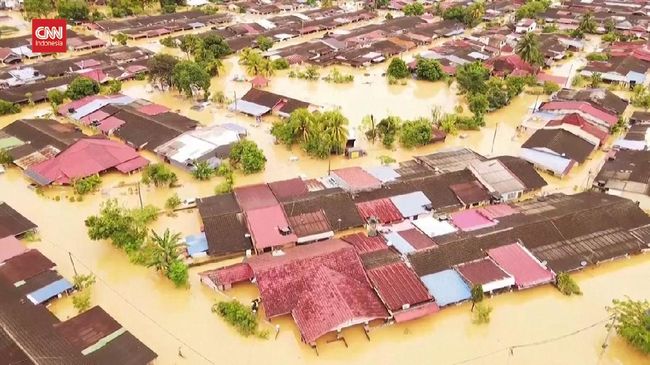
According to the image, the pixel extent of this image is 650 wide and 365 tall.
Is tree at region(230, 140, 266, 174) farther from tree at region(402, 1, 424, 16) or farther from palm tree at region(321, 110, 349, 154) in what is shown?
tree at region(402, 1, 424, 16)

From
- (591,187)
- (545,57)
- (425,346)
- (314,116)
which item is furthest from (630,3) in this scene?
(425,346)

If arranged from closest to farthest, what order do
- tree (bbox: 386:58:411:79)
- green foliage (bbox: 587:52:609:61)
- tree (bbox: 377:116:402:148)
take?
tree (bbox: 377:116:402:148) < tree (bbox: 386:58:411:79) < green foliage (bbox: 587:52:609:61)

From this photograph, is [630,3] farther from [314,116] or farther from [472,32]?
[314,116]

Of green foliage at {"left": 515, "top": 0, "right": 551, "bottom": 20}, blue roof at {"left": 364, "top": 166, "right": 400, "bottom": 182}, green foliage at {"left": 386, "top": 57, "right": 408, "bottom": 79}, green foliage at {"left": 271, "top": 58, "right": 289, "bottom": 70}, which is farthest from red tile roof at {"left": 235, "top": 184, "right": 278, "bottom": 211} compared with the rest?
green foliage at {"left": 515, "top": 0, "right": 551, "bottom": 20}

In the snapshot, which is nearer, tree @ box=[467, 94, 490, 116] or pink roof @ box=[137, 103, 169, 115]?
pink roof @ box=[137, 103, 169, 115]

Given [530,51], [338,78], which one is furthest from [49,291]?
[530,51]
